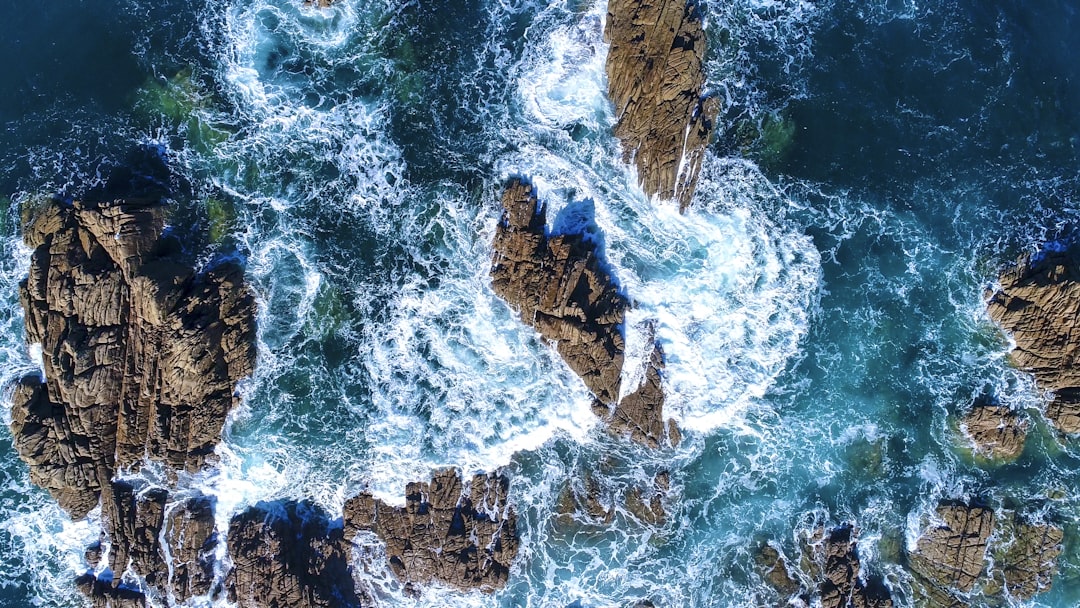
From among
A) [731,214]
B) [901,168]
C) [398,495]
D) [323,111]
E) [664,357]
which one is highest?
[901,168]

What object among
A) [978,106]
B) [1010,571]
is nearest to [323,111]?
[978,106]

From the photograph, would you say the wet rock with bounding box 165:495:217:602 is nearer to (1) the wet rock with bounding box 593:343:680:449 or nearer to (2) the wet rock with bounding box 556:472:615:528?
(2) the wet rock with bounding box 556:472:615:528

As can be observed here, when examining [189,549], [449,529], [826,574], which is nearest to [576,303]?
[449,529]

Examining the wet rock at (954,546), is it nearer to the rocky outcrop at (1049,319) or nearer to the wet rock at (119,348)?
the rocky outcrop at (1049,319)

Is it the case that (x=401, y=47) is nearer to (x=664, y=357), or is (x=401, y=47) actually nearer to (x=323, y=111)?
(x=323, y=111)

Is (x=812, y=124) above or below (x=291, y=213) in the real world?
above

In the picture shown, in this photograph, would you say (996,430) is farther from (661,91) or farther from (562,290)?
(661,91)
